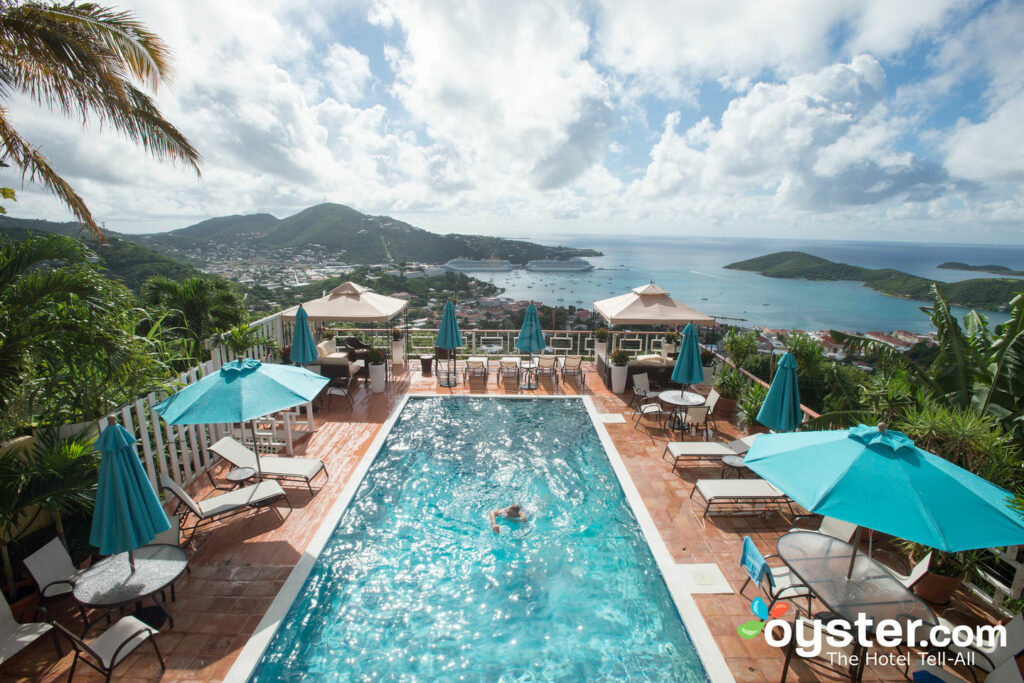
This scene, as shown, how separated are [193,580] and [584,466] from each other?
524 centimetres

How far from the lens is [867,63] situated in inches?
441

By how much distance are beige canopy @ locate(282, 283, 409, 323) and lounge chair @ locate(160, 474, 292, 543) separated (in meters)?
4.84

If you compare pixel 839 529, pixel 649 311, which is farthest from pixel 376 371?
pixel 839 529

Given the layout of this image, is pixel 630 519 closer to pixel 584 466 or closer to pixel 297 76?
pixel 584 466

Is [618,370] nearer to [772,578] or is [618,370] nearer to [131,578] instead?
[772,578]

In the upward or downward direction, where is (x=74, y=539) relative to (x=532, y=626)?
upward

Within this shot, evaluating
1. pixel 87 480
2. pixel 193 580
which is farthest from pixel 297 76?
pixel 193 580

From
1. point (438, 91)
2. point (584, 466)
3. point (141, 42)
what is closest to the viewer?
point (141, 42)

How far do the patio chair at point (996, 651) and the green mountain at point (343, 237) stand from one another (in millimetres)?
33869

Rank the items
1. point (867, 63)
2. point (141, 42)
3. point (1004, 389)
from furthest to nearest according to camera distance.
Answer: point (867, 63)
point (141, 42)
point (1004, 389)

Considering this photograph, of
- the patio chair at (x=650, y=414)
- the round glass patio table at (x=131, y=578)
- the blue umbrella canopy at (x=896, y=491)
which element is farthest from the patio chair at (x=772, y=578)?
the round glass patio table at (x=131, y=578)

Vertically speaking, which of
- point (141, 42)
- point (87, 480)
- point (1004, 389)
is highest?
point (141, 42)

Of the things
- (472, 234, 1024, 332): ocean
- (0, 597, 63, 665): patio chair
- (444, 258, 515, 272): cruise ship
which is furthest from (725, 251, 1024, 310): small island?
(444, 258, 515, 272): cruise ship

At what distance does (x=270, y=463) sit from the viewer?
6.43 metres
